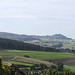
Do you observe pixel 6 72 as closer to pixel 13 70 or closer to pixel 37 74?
pixel 13 70

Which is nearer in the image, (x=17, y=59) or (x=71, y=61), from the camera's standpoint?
(x=17, y=59)

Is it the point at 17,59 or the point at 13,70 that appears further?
the point at 17,59

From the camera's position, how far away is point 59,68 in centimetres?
11162

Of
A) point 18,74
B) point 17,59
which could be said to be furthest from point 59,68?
point 18,74

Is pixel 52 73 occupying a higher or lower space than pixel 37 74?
higher

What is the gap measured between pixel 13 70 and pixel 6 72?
52.2 inches

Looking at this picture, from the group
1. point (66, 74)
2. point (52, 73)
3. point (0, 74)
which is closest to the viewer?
point (0, 74)

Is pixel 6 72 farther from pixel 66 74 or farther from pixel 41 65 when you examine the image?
pixel 41 65

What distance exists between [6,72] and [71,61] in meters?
115

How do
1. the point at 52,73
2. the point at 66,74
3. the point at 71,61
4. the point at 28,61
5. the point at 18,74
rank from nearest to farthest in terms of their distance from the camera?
1. the point at 18,74
2. the point at 52,73
3. the point at 66,74
4. the point at 28,61
5. the point at 71,61

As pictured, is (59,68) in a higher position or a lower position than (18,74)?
lower

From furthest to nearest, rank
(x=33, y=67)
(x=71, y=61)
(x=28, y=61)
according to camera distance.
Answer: (x=71, y=61) → (x=28, y=61) → (x=33, y=67)

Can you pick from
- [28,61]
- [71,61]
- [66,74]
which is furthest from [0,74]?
[71,61]

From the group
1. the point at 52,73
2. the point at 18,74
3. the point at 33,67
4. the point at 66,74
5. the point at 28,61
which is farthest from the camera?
the point at 28,61
